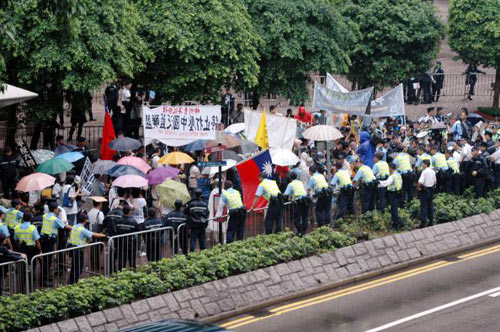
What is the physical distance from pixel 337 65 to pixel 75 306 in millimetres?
16028

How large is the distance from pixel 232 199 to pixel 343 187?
2.95 m

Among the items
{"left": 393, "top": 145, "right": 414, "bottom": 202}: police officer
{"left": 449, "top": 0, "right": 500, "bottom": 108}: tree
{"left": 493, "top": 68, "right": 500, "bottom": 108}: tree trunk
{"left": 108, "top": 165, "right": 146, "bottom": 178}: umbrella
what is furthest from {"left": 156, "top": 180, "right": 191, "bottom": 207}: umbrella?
{"left": 493, "top": 68, "right": 500, "bottom": 108}: tree trunk

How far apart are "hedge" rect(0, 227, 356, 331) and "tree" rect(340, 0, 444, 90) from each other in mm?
14391

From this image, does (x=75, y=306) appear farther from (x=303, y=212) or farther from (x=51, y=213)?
(x=303, y=212)


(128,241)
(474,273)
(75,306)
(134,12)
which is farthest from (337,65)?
(75,306)

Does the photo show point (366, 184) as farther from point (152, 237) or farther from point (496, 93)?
point (496, 93)

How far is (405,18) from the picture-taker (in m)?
31.6

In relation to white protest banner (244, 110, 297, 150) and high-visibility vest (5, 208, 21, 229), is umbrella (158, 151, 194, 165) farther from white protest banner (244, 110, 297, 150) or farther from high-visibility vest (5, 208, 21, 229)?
high-visibility vest (5, 208, 21, 229)

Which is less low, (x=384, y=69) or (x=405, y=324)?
(x=384, y=69)

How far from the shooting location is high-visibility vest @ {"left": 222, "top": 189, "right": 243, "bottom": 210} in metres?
17.7

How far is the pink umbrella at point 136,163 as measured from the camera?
1934 cm

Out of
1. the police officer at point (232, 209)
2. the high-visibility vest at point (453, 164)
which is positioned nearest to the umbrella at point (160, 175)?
the police officer at point (232, 209)

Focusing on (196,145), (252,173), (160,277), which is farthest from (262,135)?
(160,277)

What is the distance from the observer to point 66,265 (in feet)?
50.9
